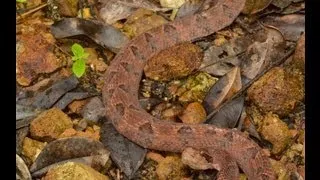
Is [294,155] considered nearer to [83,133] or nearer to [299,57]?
[299,57]

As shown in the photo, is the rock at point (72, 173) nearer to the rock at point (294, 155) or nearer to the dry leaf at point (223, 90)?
the dry leaf at point (223, 90)

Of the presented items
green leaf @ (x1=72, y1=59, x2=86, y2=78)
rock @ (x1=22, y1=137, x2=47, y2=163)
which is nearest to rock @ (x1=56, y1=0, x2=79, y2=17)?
green leaf @ (x1=72, y1=59, x2=86, y2=78)

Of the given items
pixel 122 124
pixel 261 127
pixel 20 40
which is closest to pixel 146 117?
pixel 122 124

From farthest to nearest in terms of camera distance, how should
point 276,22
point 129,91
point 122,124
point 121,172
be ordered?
point 276,22, point 129,91, point 122,124, point 121,172

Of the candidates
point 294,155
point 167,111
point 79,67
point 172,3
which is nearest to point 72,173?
point 167,111

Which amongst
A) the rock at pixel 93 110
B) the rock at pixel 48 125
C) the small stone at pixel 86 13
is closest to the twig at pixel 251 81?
the rock at pixel 93 110

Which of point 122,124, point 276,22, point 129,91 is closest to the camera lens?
point 122,124

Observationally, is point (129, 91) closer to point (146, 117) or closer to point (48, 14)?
point (146, 117)
